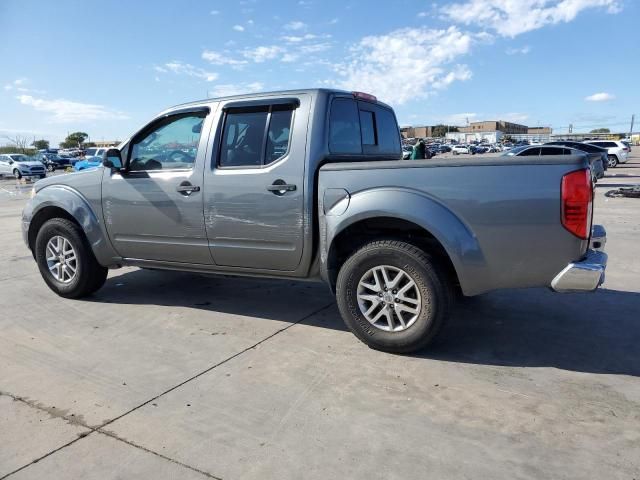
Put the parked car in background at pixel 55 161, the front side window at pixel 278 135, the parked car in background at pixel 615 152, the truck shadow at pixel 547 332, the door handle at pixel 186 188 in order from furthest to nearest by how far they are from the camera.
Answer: the parked car in background at pixel 55 161, the parked car in background at pixel 615 152, the door handle at pixel 186 188, the front side window at pixel 278 135, the truck shadow at pixel 547 332

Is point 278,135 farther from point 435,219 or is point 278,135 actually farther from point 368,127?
point 435,219

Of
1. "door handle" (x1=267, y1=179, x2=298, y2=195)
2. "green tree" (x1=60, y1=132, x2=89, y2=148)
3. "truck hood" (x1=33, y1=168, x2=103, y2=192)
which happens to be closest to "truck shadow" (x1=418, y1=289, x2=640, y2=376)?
"door handle" (x1=267, y1=179, x2=298, y2=195)

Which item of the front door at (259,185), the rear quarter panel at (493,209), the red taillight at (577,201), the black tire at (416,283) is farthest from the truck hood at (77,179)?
the red taillight at (577,201)

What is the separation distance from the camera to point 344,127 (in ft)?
14.1

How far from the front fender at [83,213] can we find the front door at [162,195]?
11 cm

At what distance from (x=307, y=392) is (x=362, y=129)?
8.23ft

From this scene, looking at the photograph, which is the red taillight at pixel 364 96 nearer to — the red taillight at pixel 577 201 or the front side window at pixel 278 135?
the front side window at pixel 278 135

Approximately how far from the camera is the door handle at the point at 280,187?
388 centimetres

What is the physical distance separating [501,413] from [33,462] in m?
2.52

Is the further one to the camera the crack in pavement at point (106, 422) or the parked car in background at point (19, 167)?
the parked car in background at point (19, 167)

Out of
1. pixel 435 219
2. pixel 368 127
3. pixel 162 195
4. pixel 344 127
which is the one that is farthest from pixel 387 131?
pixel 162 195

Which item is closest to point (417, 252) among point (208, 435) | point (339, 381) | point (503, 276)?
point (503, 276)

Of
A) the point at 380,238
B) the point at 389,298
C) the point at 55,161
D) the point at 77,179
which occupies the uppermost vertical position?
the point at 55,161

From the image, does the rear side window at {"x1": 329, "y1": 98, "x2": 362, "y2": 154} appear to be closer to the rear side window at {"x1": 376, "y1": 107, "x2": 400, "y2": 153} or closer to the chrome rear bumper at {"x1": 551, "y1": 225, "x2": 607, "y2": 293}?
the rear side window at {"x1": 376, "y1": 107, "x2": 400, "y2": 153}
